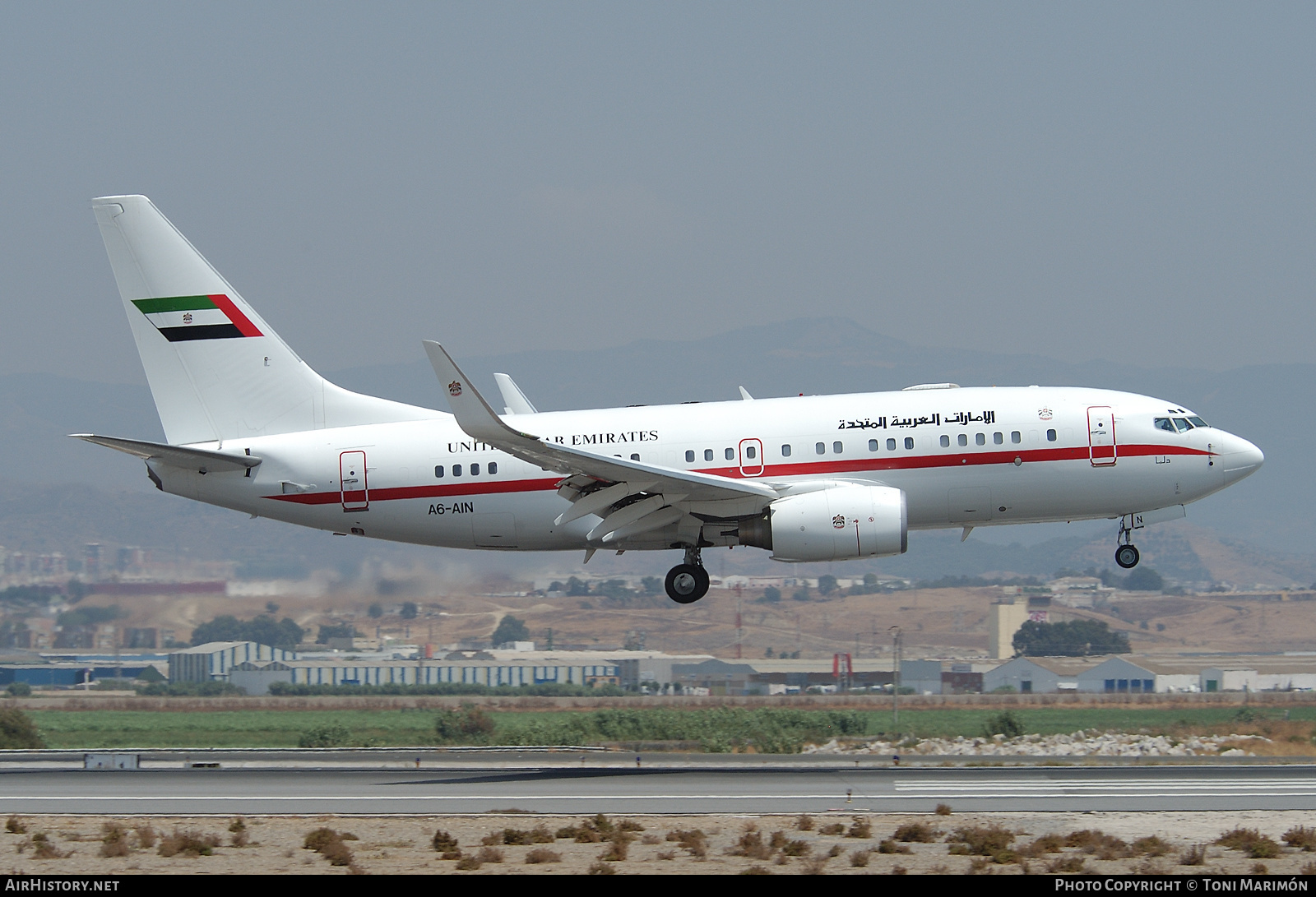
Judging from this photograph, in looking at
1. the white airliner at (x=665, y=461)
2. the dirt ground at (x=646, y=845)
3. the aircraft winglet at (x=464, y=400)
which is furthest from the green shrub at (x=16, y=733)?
the aircraft winglet at (x=464, y=400)

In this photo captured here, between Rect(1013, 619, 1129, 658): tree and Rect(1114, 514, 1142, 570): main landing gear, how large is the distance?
83.4 meters

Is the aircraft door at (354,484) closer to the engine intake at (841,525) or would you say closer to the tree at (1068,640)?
the engine intake at (841,525)

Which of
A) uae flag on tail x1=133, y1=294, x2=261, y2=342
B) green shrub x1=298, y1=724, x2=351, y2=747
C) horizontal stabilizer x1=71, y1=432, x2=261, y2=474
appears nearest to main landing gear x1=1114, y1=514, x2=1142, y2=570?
horizontal stabilizer x1=71, y1=432, x2=261, y2=474

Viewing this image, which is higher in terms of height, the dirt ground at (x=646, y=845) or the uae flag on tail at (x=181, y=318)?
the uae flag on tail at (x=181, y=318)

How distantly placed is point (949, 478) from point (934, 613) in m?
123

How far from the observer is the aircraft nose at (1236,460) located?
33.2 metres

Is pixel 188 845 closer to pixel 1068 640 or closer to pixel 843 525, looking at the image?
pixel 843 525

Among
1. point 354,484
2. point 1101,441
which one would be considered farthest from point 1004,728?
point 354,484

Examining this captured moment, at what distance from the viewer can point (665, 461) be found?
32.7 m

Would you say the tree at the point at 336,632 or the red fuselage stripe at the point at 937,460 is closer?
the red fuselage stripe at the point at 937,460

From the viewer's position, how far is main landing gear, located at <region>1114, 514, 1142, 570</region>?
33.6 metres

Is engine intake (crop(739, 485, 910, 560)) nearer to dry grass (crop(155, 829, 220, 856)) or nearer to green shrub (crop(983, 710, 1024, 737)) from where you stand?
dry grass (crop(155, 829, 220, 856))

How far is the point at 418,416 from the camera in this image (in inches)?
1379

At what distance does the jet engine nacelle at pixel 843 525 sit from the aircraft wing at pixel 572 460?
0.80 meters
